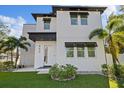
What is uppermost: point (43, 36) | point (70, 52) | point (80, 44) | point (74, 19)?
point (74, 19)

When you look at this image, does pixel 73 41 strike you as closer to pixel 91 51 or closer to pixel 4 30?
pixel 91 51

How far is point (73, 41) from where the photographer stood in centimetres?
1584

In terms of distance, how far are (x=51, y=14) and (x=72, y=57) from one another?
5.80 meters

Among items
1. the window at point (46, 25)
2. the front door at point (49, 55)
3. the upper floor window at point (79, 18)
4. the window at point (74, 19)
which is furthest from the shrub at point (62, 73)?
the window at point (46, 25)

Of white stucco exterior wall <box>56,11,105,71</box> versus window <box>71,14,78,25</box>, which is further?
window <box>71,14,78,25</box>

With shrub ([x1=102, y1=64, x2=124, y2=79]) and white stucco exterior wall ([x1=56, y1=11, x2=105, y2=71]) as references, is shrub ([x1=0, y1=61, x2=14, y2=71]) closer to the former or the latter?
white stucco exterior wall ([x1=56, y1=11, x2=105, y2=71])

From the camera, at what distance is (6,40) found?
19.2m

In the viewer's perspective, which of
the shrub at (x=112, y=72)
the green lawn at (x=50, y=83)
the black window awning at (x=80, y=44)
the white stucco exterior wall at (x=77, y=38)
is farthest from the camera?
the white stucco exterior wall at (x=77, y=38)

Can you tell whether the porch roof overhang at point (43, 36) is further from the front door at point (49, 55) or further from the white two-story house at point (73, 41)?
the front door at point (49, 55)

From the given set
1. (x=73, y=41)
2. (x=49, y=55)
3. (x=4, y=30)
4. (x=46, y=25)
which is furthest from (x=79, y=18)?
(x=4, y=30)

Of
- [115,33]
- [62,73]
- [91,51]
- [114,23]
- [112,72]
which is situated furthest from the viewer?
[91,51]

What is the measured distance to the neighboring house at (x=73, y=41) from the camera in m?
15.7

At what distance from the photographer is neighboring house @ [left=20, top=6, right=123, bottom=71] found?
51.5 ft

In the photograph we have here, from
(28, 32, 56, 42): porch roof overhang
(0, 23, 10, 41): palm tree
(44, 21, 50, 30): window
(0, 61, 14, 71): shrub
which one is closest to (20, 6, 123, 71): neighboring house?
(28, 32, 56, 42): porch roof overhang
